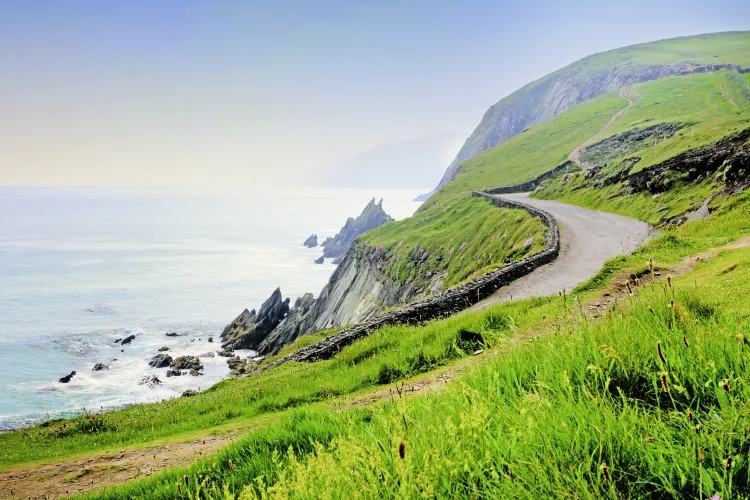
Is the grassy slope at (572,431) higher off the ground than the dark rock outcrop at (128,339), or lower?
higher

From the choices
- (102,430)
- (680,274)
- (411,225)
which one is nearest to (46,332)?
(411,225)

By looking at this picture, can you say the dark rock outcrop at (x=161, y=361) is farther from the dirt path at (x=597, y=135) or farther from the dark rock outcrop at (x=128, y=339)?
the dirt path at (x=597, y=135)

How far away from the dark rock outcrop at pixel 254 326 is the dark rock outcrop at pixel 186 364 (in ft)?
43.6

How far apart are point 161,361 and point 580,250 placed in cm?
7229

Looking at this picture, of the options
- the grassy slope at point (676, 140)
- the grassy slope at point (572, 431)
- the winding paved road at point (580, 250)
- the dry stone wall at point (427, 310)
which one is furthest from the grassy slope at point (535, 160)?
the grassy slope at point (572, 431)


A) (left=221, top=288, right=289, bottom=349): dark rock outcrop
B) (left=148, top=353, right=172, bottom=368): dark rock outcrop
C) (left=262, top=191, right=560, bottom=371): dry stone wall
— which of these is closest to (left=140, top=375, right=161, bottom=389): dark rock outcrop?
(left=148, top=353, right=172, bottom=368): dark rock outcrop

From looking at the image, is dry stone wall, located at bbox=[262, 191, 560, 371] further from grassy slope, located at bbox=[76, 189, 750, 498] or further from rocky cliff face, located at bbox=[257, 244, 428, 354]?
rocky cliff face, located at bbox=[257, 244, 428, 354]

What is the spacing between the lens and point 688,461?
2.50 m

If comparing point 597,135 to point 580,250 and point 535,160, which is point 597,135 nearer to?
point 535,160

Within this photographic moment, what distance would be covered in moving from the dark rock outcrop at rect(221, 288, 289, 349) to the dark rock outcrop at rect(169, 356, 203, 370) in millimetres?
13293

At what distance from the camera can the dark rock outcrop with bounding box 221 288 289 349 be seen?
3514 inches

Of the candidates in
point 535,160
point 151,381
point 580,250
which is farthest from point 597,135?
point 151,381

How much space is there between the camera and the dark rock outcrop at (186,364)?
234ft

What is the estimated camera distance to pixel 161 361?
73.6m
